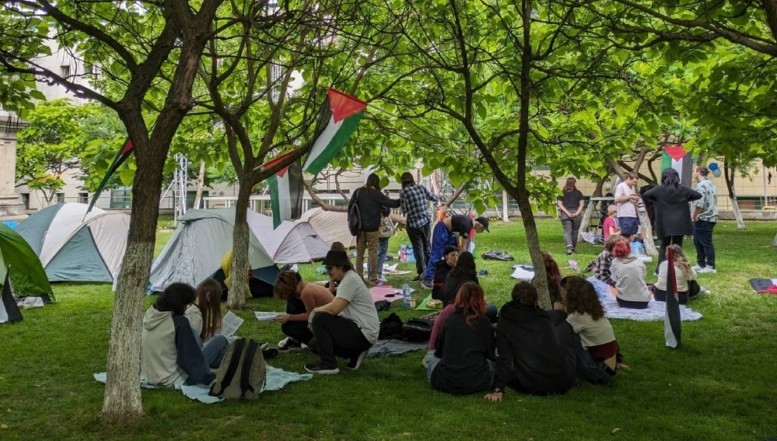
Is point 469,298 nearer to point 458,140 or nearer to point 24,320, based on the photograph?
point 458,140

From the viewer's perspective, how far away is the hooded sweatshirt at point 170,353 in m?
5.14

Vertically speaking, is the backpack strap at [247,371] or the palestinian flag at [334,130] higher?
the palestinian flag at [334,130]

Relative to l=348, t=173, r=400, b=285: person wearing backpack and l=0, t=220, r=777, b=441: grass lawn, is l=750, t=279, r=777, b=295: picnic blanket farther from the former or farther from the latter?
l=348, t=173, r=400, b=285: person wearing backpack

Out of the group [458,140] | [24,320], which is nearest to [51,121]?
[24,320]

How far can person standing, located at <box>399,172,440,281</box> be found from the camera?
11055 millimetres

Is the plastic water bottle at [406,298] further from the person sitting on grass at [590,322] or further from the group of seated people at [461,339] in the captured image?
the person sitting on grass at [590,322]

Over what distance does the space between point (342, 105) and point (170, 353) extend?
9.41 feet

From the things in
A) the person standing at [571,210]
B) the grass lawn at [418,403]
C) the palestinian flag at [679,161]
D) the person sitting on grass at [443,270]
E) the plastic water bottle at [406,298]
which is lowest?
the grass lawn at [418,403]

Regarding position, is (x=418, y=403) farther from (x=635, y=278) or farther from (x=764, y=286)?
(x=764, y=286)

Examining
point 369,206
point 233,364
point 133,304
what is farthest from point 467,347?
point 369,206

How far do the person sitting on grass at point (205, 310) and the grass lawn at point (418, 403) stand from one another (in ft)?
2.35

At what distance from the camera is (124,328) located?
4285 millimetres

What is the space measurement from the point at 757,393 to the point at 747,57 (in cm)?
361

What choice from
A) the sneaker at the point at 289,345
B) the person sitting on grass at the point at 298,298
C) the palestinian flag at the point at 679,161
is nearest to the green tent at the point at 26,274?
the sneaker at the point at 289,345
